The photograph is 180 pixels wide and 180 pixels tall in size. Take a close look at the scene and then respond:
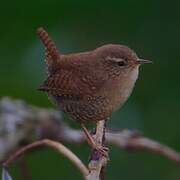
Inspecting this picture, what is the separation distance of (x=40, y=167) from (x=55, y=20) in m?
0.86

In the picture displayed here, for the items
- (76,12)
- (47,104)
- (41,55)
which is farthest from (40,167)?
(76,12)

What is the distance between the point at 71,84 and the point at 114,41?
4.44ft

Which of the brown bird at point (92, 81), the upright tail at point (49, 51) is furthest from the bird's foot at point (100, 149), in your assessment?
the upright tail at point (49, 51)

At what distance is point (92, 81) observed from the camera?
132 inches

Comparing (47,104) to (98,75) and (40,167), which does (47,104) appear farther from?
(98,75)

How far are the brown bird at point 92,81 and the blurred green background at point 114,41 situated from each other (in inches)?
25.9

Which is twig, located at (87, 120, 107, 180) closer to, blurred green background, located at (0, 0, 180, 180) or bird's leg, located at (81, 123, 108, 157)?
bird's leg, located at (81, 123, 108, 157)

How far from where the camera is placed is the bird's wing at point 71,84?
3.35 meters

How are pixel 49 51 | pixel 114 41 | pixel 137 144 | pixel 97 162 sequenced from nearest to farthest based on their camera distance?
pixel 97 162 → pixel 137 144 → pixel 49 51 → pixel 114 41

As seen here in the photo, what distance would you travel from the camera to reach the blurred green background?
13.8ft

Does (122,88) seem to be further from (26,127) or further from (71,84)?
(26,127)

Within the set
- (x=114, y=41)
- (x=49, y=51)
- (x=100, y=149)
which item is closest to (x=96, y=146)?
(x=100, y=149)

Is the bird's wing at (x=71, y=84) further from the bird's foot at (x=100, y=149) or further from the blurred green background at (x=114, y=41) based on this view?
the blurred green background at (x=114, y=41)

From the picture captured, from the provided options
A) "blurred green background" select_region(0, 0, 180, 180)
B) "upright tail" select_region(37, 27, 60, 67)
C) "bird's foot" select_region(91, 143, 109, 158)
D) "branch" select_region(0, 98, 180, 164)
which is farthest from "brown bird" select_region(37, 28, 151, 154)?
"blurred green background" select_region(0, 0, 180, 180)
